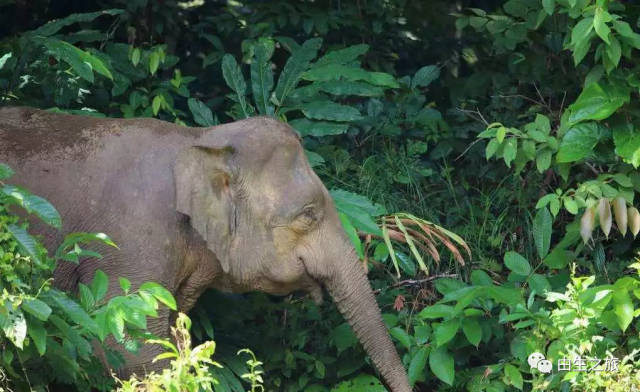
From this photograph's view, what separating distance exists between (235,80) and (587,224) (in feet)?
7.25

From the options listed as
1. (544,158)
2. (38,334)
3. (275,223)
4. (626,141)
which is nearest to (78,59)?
(275,223)

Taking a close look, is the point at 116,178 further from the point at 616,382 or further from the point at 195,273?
Answer: the point at 616,382

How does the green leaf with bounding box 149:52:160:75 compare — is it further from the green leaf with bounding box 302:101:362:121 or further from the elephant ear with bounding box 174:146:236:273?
the elephant ear with bounding box 174:146:236:273

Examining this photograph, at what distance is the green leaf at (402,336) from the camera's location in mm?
6680

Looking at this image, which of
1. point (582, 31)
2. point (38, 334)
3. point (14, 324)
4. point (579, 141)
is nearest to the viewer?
point (14, 324)

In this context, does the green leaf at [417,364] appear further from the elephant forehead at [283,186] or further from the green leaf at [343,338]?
the elephant forehead at [283,186]

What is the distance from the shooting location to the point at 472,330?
21.4ft

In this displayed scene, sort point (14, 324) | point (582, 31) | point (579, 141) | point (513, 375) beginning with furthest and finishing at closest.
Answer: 1. point (579, 141)
2. point (513, 375)
3. point (582, 31)
4. point (14, 324)

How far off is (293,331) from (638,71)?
2292mm

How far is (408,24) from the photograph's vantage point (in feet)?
31.5

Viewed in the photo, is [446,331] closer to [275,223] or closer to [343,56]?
[275,223]

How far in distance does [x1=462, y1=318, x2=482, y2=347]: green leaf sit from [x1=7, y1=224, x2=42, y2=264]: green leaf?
8.17 ft

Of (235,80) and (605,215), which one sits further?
(235,80)

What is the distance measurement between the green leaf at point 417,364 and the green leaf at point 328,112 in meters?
1.40
